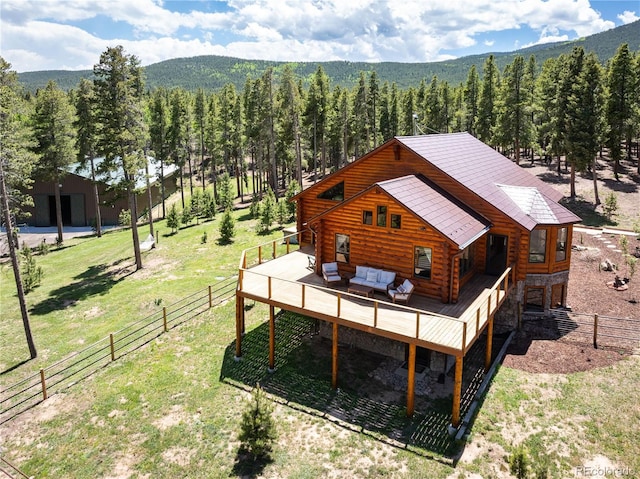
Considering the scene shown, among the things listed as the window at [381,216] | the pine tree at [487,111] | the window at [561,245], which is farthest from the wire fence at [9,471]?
the pine tree at [487,111]

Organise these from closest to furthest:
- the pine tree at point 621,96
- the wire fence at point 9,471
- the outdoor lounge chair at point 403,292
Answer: the wire fence at point 9,471 < the outdoor lounge chair at point 403,292 < the pine tree at point 621,96

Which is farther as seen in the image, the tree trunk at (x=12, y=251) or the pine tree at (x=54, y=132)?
the pine tree at (x=54, y=132)

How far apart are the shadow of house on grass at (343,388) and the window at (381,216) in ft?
15.4

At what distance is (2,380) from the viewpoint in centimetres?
1708

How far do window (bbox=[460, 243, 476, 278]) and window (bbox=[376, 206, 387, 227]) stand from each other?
3.14 meters

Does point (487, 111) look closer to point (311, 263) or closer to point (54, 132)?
point (311, 263)

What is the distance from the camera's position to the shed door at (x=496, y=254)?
59.0 ft

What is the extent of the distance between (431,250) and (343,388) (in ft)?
17.4

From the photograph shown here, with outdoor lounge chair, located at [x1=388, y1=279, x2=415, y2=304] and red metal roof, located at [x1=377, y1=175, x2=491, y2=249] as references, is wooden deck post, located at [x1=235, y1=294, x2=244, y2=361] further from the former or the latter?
red metal roof, located at [x1=377, y1=175, x2=491, y2=249]

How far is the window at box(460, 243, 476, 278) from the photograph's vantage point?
16534mm

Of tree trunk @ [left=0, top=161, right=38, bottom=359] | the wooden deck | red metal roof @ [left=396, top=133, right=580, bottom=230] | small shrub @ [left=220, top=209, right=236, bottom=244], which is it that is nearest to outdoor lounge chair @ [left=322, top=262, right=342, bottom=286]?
the wooden deck

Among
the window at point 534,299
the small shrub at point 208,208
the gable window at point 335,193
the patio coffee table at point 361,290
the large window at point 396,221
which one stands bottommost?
the window at point 534,299

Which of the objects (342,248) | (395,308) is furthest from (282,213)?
(395,308)

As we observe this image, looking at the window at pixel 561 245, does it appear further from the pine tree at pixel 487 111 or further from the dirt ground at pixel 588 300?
the pine tree at pixel 487 111
